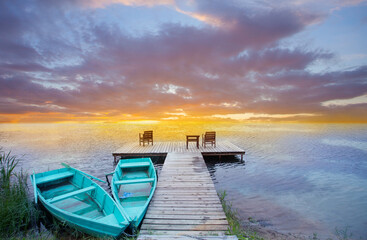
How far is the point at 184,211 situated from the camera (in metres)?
4.91

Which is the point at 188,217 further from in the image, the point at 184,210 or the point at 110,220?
the point at 110,220

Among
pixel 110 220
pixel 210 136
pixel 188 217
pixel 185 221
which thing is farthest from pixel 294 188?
pixel 110 220

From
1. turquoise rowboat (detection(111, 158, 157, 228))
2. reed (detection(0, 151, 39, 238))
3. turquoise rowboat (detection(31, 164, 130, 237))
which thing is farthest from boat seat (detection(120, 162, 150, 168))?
reed (detection(0, 151, 39, 238))

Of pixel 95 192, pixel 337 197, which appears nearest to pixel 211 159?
pixel 337 197

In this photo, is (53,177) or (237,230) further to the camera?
(53,177)

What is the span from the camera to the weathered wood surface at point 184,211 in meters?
3.97

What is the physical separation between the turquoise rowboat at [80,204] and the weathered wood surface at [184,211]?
0.85 meters

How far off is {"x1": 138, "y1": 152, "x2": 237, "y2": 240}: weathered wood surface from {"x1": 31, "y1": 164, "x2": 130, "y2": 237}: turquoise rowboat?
2.80ft

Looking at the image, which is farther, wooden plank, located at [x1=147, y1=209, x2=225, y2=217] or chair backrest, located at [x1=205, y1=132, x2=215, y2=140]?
chair backrest, located at [x1=205, y1=132, x2=215, y2=140]

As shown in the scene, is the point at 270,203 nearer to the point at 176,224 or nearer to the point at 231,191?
the point at 231,191

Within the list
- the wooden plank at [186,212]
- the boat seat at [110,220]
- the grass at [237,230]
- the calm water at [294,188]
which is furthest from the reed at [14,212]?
the grass at [237,230]

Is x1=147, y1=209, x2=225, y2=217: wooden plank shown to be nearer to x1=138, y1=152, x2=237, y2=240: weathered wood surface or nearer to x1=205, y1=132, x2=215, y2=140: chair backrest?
x1=138, y1=152, x2=237, y2=240: weathered wood surface

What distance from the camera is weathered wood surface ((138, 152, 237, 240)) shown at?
3.97 metres

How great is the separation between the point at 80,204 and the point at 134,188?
1.97 meters
